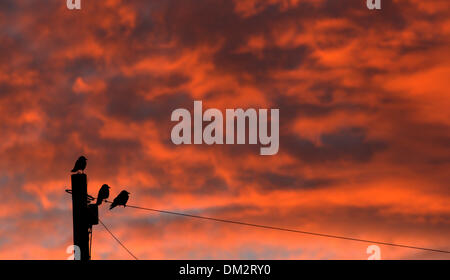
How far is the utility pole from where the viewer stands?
760 inches

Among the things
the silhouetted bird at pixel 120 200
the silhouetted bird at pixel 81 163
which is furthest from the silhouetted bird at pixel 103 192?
the silhouetted bird at pixel 81 163

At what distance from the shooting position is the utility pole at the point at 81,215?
1931cm

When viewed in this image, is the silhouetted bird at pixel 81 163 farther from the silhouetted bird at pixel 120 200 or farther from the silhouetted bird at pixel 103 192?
the silhouetted bird at pixel 103 192

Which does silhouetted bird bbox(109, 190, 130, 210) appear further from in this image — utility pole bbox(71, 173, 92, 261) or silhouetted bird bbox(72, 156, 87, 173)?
utility pole bbox(71, 173, 92, 261)

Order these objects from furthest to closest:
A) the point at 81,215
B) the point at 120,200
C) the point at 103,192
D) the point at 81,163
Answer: the point at 81,163 < the point at 120,200 < the point at 103,192 < the point at 81,215

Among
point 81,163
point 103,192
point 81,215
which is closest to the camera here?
point 81,215

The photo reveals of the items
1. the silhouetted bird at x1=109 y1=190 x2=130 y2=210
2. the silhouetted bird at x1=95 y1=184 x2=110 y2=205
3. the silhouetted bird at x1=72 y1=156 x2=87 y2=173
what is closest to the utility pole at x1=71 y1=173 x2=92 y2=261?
the silhouetted bird at x1=95 y1=184 x2=110 y2=205

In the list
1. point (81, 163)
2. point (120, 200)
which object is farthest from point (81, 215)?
point (81, 163)

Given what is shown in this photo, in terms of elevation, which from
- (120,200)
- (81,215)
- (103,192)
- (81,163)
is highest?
(81,163)

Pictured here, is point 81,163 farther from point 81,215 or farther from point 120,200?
point 81,215

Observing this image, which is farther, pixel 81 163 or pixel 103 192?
pixel 81 163

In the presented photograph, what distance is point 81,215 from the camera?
19625mm
